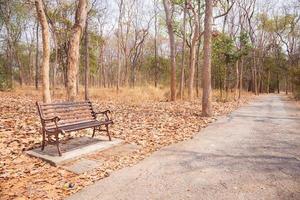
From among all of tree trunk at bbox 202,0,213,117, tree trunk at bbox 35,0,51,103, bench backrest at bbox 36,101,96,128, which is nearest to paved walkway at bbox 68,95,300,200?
bench backrest at bbox 36,101,96,128

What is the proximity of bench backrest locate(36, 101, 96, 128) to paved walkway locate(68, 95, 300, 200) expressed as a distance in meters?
1.98

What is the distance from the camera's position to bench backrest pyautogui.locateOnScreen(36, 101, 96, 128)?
6231mm

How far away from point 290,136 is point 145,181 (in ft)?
17.8

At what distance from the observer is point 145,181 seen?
16.0ft

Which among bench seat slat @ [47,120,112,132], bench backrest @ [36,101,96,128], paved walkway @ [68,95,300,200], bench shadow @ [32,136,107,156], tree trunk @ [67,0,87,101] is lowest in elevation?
paved walkway @ [68,95,300,200]

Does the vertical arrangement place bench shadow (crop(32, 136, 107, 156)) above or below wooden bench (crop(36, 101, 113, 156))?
below

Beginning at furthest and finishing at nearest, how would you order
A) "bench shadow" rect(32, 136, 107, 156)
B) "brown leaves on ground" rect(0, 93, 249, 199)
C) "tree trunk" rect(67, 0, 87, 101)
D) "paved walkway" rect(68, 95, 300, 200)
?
"tree trunk" rect(67, 0, 87, 101) < "bench shadow" rect(32, 136, 107, 156) < "brown leaves on ground" rect(0, 93, 249, 199) < "paved walkway" rect(68, 95, 300, 200)

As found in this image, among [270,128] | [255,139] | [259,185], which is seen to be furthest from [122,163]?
[270,128]

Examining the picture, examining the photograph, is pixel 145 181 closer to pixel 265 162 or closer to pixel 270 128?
pixel 265 162

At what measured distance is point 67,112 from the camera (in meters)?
6.78

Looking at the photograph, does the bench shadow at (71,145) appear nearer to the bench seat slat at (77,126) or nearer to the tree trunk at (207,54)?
the bench seat slat at (77,126)

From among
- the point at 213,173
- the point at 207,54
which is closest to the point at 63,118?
the point at 213,173

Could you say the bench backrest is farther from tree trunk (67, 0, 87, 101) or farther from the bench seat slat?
tree trunk (67, 0, 87, 101)

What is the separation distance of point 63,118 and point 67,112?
21 cm
